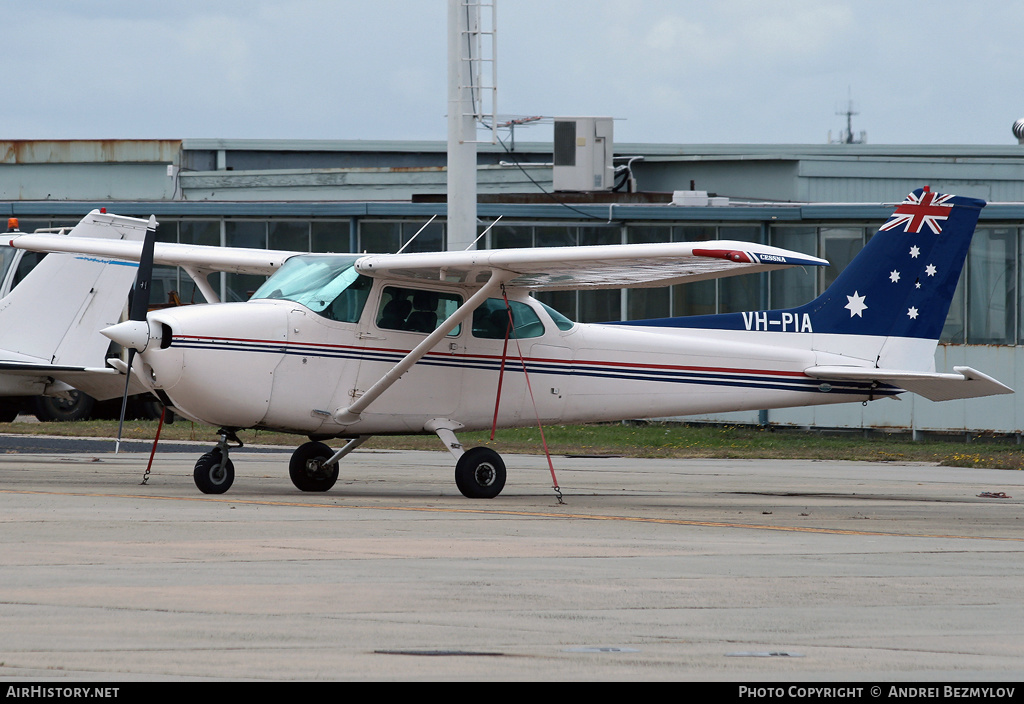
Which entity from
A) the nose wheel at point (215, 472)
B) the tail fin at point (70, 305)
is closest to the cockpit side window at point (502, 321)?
the nose wheel at point (215, 472)

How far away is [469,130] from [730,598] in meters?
19.3

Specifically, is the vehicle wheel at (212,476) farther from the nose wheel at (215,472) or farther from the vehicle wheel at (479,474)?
the vehicle wheel at (479,474)

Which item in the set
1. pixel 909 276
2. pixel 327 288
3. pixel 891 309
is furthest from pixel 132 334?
pixel 909 276

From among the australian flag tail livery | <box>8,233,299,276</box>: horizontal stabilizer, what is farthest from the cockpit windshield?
the australian flag tail livery

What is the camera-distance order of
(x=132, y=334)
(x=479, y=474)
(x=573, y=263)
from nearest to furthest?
(x=132, y=334) < (x=573, y=263) < (x=479, y=474)

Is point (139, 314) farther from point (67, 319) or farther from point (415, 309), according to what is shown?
point (67, 319)

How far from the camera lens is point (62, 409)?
25672mm

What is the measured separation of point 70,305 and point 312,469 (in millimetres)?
5973

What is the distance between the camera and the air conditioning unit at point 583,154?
3500 cm

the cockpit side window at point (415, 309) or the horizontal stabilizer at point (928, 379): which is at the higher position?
the cockpit side window at point (415, 309)

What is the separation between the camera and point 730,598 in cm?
672

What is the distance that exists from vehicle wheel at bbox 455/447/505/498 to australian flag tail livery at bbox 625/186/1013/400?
2.93 m

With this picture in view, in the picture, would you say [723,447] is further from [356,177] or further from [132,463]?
[356,177]

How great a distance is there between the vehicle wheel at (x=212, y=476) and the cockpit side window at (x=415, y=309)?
2072mm
